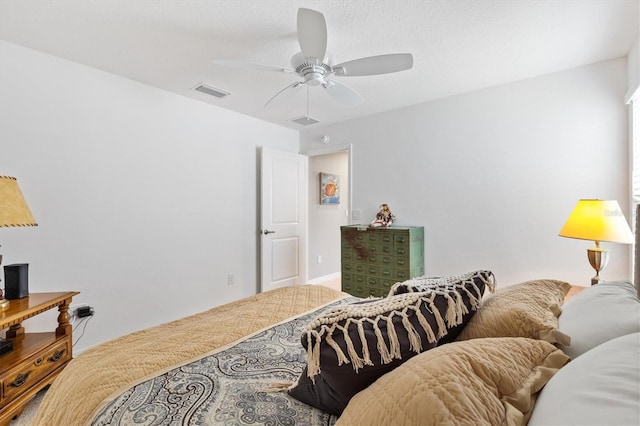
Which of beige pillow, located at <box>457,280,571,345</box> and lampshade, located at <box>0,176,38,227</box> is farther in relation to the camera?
lampshade, located at <box>0,176,38,227</box>

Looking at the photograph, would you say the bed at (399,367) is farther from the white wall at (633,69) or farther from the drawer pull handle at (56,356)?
the white wall at (633,69)

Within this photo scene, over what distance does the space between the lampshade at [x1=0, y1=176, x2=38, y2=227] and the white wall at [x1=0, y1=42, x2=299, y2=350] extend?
1.92ft

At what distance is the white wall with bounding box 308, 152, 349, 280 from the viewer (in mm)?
4949

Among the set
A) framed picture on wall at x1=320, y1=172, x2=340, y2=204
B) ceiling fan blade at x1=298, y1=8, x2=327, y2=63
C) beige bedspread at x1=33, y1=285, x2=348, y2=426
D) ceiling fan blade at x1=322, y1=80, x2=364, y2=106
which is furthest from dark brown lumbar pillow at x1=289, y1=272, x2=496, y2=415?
framed picture on wall at x1=320, y1=172, x2=340, y2=204

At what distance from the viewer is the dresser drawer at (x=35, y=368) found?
5.30 ft

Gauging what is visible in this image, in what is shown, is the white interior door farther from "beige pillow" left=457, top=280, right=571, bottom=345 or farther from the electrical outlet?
"beige pillow" left=457, top=280, right=571, bottom=345

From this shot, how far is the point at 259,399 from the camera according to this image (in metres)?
0.94

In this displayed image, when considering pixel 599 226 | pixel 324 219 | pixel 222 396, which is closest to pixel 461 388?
pixel 222 396

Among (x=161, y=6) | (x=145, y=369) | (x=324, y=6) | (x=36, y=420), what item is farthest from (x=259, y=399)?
(x=161, y=6)

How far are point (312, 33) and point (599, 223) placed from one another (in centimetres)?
212

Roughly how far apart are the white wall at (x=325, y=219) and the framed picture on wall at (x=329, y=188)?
0.24 ft

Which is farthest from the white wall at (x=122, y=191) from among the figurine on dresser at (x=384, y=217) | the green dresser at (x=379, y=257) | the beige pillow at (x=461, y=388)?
the beige pillow at (x=461, y=388)

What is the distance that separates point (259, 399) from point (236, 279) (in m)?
2.90

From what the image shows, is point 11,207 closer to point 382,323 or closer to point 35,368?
point 35,368
